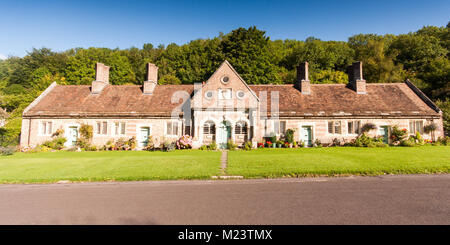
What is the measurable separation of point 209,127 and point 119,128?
984 centimetres

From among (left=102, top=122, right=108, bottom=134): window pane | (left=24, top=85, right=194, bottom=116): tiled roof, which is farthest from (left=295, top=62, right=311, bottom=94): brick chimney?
(left=102, top=122, right=108, bottom=134): window pane

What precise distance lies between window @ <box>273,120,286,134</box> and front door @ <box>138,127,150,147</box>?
1359cm

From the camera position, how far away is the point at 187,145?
20.9 meters

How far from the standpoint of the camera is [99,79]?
2719 cm

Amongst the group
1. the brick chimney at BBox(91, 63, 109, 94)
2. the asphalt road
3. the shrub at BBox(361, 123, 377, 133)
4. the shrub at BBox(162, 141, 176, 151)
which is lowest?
the asphalt road

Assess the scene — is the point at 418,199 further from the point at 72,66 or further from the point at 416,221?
the point at 72,66

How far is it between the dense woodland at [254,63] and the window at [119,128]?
18367 mm

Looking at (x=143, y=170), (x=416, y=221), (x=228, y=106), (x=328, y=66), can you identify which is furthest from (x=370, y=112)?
(x=328, y=66)

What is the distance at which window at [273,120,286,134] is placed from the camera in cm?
2246

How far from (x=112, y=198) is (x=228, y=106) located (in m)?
15.9

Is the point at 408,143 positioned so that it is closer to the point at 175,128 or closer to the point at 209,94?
the point at 209,94

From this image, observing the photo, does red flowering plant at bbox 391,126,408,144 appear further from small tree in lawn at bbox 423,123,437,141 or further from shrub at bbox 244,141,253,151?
shrub at bbox 244,141,253,151

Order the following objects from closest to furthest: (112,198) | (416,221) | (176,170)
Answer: (416,221)
(112,198)
(176,170)

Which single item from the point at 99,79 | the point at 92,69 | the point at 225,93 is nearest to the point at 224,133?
the point at 225,93
